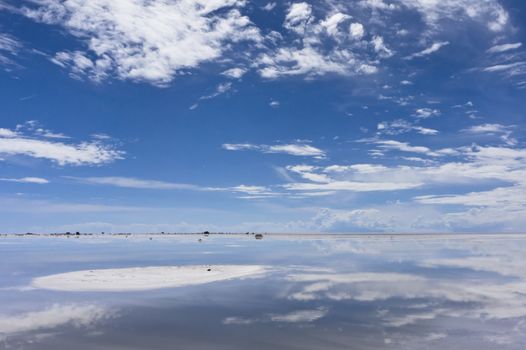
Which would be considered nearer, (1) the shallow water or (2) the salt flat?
(1) the shallow water

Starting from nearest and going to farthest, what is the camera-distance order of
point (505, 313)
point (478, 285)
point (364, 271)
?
point (505, 313)
point (478, 285)
point (364, 271)

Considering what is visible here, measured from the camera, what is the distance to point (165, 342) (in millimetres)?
15125

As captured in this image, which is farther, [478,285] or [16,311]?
[478,285]

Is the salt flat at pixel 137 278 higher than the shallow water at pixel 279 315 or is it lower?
higher

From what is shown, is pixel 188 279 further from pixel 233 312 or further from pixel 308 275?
pixel 233 312

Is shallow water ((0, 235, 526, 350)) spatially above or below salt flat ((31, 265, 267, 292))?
below

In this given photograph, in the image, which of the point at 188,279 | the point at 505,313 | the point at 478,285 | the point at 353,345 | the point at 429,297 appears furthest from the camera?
the point at 188,279

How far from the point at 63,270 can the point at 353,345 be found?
3136 centimetres

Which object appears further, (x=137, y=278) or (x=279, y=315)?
(x=137, y=278)

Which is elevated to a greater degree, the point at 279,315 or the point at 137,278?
the point at 137,278

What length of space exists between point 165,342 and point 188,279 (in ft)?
54.5

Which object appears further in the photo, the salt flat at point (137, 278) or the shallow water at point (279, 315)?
the salt flat at point (137, 278)

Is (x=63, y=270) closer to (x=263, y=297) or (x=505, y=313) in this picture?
(x=263, y=297)

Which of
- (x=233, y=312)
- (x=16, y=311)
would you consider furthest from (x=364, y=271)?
(x=16, y=311)
